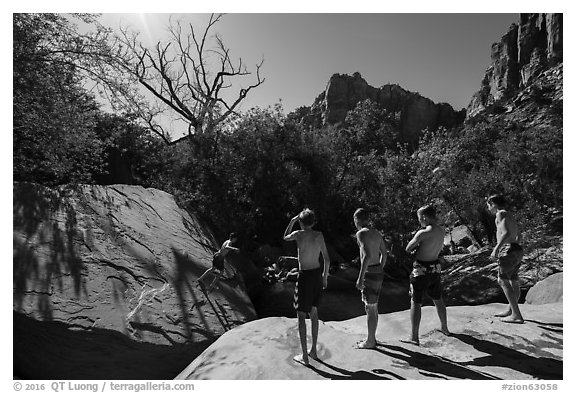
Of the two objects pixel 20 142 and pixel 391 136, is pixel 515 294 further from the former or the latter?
pixel 391 136

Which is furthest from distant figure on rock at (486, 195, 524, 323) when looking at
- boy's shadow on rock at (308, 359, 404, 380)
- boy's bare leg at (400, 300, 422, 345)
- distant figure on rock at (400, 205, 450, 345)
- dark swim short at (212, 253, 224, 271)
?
dark swim short at (212, 253, 224, 271)

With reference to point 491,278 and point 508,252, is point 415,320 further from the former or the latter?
point 491,278

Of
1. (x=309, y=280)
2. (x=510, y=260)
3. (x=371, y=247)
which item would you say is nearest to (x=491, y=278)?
(x=510, y=260)

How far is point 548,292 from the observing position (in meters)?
8.49

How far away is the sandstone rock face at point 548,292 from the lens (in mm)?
8266

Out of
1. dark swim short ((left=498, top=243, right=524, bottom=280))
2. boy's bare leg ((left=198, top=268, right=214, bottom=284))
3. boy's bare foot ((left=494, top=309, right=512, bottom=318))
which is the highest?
dark swim short ((left=498, top=243, right=524, bottom=280))

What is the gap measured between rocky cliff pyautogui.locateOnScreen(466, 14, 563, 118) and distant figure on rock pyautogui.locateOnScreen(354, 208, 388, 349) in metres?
48.9

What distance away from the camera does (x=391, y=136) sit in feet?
73.0

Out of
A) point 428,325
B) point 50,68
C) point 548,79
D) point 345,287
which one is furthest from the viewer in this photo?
point 548,79

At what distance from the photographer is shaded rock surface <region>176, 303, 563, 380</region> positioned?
13.5 ft

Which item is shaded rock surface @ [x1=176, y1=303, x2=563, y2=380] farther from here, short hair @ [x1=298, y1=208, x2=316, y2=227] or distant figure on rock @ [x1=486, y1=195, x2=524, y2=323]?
short hair @ [x1=298, y1=208, x2=316, y2=227]

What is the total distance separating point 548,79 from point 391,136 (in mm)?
31589

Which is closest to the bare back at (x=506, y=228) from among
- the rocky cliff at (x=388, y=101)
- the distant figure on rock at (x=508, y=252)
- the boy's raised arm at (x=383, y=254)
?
the distant figure on rock at (x=508, y=252)

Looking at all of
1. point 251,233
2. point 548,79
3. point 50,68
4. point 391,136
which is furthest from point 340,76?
point 50,68
